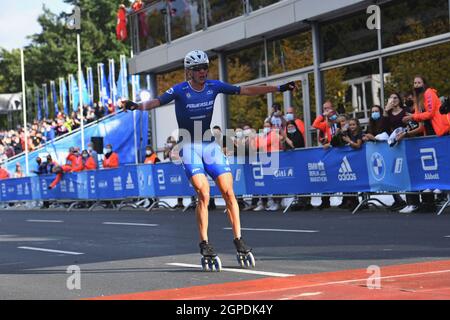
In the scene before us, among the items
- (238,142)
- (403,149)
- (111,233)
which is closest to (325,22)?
(238,142)

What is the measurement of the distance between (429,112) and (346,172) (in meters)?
2.48

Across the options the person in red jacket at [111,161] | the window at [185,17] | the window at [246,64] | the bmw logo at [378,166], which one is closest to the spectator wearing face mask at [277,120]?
the bmw logo at [378,166]

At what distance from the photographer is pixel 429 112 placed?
656 inches

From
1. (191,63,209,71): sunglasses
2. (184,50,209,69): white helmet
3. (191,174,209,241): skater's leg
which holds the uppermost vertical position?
(184,50,209,69): white helmet

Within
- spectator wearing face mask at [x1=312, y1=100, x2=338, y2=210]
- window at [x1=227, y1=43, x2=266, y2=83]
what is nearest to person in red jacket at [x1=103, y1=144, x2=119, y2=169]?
window at [x1=227, y1=43, x2=266, y2=83]

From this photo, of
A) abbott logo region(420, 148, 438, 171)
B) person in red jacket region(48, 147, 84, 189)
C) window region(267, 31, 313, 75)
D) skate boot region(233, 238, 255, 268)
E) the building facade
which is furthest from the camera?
person in red jacket region(48, 147, 84, 189)

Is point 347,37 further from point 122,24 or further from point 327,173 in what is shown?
point 122,24

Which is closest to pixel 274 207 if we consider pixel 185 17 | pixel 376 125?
pixel 376 125

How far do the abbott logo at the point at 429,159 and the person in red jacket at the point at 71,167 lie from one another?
54.6 ft

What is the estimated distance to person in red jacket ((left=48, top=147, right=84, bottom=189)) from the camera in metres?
30.8

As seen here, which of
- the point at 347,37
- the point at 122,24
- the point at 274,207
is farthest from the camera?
the point at 122,24

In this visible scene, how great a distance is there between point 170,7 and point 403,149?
1815cm

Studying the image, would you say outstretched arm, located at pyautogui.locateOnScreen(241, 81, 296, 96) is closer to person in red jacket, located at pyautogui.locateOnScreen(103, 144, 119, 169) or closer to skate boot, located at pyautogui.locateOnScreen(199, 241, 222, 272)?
skate boot, located at pyautogui.locateOnScreen(199, 241, 222, 272)

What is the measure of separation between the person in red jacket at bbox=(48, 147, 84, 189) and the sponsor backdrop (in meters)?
3.62
